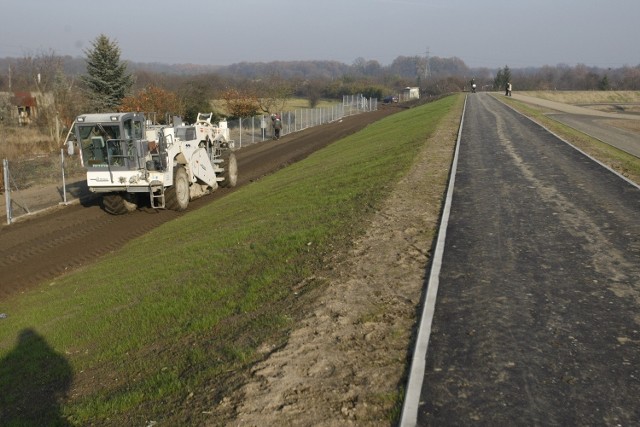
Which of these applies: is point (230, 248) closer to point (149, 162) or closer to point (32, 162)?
point (149, 162)

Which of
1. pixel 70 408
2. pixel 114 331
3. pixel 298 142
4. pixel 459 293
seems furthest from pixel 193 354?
pixel 298 142

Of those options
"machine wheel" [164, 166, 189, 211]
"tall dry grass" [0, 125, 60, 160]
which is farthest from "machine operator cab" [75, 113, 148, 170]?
"tall dry grass" [0, 125, 60, 160]

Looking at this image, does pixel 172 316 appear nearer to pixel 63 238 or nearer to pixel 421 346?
pixel 421 346

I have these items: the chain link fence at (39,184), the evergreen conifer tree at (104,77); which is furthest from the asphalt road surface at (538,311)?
the evergreen conifer tree at (104,77)

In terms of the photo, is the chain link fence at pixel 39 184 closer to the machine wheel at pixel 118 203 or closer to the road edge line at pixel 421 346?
the machine wheel at pixel 118 203

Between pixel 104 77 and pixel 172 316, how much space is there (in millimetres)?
41202

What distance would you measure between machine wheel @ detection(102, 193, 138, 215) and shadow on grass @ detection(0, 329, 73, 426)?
9.77 m

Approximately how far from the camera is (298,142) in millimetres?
40469

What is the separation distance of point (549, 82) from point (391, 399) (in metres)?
192

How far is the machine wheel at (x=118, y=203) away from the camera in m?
18.8

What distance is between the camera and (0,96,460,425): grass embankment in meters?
6.07

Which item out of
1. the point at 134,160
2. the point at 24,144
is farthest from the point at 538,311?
the point at 24,144

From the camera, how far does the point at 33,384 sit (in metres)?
7.65

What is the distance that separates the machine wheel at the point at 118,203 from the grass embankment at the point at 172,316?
12.3 ft
